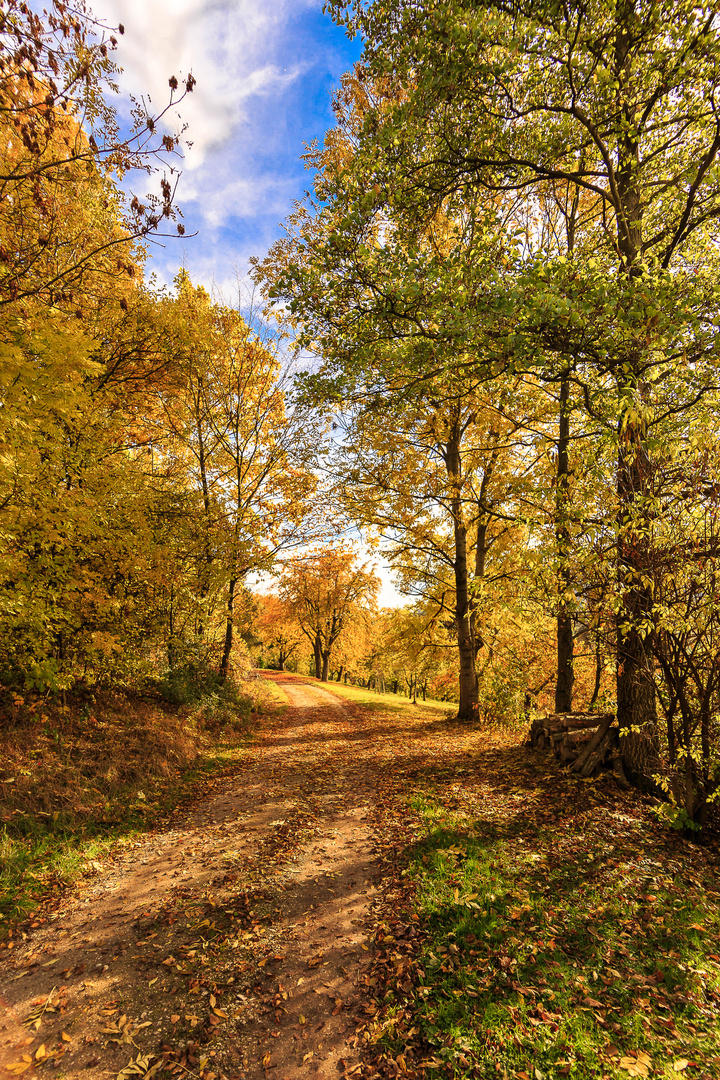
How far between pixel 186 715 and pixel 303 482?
6.90 meters

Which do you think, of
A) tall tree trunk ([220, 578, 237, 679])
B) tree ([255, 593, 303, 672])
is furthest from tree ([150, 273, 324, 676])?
tree ([255, 593, 303, 672])

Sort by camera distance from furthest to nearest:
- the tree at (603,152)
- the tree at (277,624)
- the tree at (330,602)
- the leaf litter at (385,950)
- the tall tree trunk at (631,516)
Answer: the tree at (277,624) → the tree at (330,602) → the tall tree trunk at (631,516) → the tree at (603,152) → the leaf litter at (385,950)

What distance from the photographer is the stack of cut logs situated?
22.7 feet

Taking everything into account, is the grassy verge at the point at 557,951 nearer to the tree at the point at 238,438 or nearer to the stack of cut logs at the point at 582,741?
the stack of cut logs at the point at 582,741

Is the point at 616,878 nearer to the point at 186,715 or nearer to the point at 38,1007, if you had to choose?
the point at 38,1007

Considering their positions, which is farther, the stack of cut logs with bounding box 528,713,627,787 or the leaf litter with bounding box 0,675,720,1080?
the stack of cut logs with bounding box 528,713,627,787

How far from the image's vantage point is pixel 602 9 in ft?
16.4

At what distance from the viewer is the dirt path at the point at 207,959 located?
3.04 meters

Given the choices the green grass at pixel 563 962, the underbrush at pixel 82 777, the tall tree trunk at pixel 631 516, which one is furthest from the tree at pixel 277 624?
the green grass at pixel 563 962

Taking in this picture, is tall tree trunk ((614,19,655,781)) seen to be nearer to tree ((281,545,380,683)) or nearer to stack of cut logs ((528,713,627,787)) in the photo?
stack of cut logs ((528,713,627,787))

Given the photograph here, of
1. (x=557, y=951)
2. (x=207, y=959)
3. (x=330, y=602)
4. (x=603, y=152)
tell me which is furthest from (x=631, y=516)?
(x=330, y=602)

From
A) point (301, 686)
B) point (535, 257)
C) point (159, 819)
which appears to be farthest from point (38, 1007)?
point (301, 686)

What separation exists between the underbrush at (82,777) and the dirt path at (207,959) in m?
0.43

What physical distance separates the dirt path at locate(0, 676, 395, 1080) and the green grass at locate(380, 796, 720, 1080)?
26.0 inches
